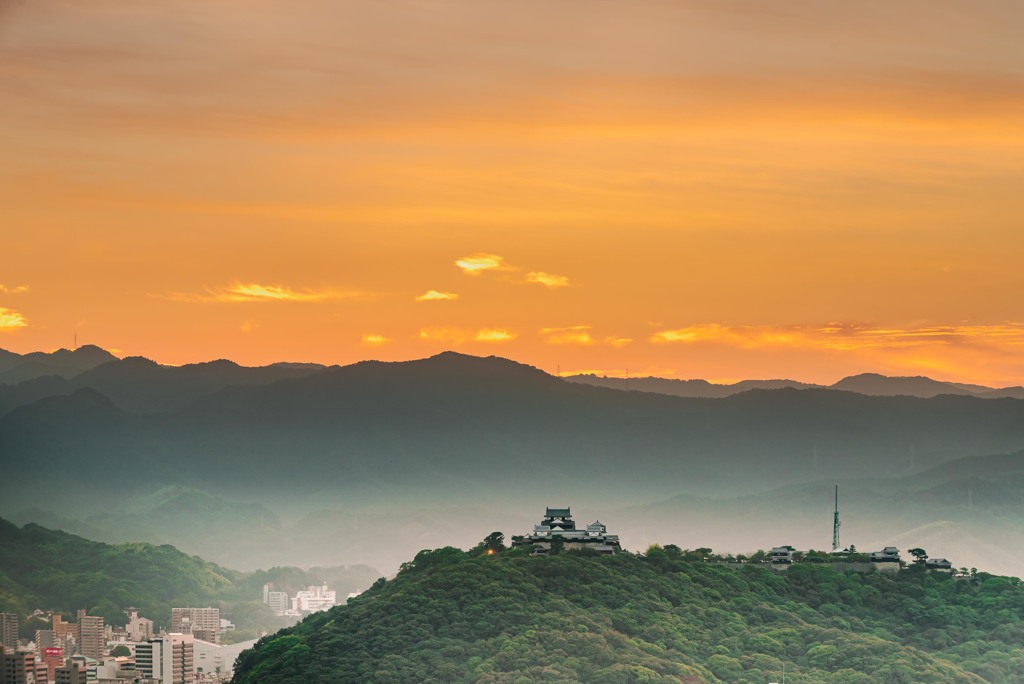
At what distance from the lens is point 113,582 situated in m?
59.0

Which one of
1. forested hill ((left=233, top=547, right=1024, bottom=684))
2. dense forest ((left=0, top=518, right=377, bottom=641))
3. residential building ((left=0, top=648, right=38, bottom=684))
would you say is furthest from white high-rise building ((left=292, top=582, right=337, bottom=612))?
forested hill ((left=233, top=547, right=1024, bottom=684))

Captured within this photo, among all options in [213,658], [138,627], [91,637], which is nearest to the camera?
[213,658]

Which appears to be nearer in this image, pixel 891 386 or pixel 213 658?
pixel 213 658

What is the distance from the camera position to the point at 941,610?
111ft

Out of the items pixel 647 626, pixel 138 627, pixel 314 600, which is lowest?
pixel 647 626

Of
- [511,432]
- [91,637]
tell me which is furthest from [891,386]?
[91,637]

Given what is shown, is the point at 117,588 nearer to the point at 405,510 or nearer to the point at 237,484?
the point at 405,510

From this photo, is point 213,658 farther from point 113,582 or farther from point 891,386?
point 891,386

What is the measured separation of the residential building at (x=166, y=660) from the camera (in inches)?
1676

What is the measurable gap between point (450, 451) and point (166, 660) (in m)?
60.3

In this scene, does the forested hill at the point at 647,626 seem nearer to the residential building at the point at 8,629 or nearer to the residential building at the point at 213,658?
the residential building at the point at 213,658

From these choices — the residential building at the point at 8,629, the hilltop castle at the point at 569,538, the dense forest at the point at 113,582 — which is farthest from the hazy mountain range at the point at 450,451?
the hilltop castle at the point at 569,538

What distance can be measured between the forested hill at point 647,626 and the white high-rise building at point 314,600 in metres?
26.2

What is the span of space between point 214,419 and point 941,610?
7605 cm
